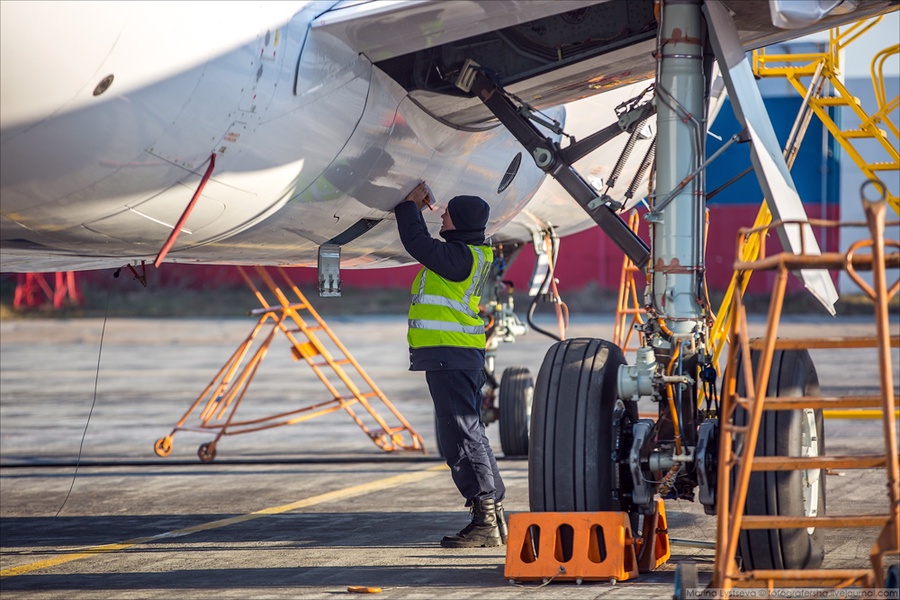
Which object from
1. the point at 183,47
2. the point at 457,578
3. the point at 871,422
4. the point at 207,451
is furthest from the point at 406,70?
the point at 871,422

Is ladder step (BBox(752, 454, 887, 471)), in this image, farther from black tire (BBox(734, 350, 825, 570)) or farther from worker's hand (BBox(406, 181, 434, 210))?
worker's hand (BBox(406, 181, 434, 210))

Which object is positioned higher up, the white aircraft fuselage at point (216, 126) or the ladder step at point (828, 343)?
the white aircraft fuselage at point (216, 126)

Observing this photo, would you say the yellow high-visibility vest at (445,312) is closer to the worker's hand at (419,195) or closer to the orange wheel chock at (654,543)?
the worker's hand at (419,195)

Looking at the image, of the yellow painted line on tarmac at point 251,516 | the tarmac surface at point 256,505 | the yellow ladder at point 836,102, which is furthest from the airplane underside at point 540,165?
the yellow ladder at point 836,102

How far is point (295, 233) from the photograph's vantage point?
6398 mm

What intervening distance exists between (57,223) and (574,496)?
2704mm

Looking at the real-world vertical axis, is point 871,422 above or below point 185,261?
below

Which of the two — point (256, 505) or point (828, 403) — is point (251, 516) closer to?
point (256, 505)

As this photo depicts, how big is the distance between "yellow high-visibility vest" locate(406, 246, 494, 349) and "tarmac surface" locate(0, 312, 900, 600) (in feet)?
3.91

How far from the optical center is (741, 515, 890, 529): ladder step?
14.2ft

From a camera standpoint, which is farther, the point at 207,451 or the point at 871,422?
the point at 871,422

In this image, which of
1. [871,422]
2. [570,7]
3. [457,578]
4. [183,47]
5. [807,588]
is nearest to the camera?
[183,47]

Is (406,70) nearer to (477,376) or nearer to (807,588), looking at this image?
(477,376)

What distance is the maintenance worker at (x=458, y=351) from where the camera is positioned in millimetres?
6742
